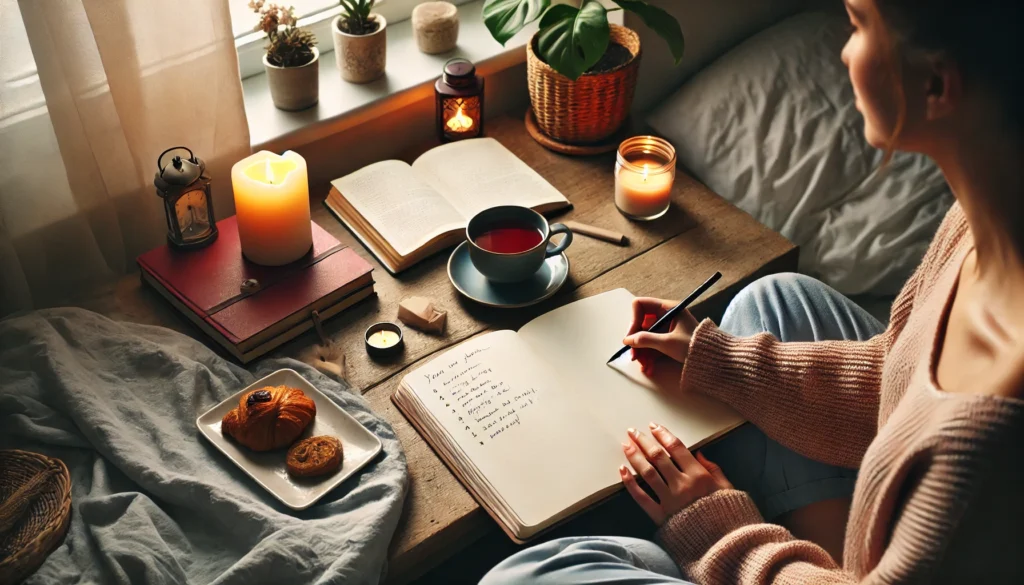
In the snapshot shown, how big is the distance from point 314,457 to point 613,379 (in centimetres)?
38

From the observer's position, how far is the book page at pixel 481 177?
1436 mm

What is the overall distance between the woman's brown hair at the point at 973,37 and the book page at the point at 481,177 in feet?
2.48

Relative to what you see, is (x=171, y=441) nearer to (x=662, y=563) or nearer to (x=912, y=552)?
(x=662, y=563)

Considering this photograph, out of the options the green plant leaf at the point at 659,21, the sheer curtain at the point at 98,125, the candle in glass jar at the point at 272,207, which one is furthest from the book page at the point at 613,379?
the sheer curtain at the point at 98,125

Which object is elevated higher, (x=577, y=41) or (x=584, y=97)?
(x=577, y=41)

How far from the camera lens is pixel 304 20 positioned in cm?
168

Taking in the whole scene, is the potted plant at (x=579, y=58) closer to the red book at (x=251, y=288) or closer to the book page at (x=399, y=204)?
the book page at (x=399, y=204)

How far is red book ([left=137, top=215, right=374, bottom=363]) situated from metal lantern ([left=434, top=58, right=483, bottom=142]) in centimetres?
35

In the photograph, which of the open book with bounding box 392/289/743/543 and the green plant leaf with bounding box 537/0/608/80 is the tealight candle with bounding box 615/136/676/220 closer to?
the green plant leaf with bounding box 537/0/608/80

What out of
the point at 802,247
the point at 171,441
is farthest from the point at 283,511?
the point at 802,247

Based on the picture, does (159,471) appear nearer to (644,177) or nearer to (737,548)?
(737,548)

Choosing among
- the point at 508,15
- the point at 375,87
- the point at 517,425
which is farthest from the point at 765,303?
the point at 375,87

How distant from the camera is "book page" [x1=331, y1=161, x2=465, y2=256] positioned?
1.36m

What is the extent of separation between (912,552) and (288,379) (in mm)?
718
